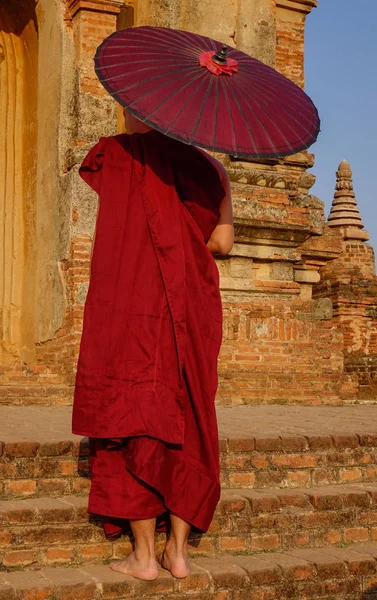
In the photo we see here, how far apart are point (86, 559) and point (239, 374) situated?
4.47 meters

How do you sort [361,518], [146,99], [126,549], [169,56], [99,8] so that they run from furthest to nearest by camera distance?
[99,8]
[361,518]
[126,549]
[169,56]
[146,99]

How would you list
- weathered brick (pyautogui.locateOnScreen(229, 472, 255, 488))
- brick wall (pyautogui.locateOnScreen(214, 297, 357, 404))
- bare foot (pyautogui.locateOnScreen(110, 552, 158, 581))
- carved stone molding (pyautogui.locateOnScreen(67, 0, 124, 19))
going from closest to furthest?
bare foot (pyautogui.locateOnScreen(110, 552, 158, 581)) → weathered brick (pyautogui.locateOnScreen(229, 472, 255, 488)) → carved stone molding (pyautogui.locateOnScreen(67, 0, 124, 19)) → brick wall (pyautogui.locateOnScreen(214, 297, 357, 404))

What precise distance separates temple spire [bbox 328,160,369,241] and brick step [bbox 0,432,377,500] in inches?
445

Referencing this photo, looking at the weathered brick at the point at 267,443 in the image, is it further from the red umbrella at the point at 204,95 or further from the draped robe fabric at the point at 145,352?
the red umbrella at the point at 204,95

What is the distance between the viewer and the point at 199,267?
142 inches

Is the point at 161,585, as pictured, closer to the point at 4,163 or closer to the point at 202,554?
the point at 202,554

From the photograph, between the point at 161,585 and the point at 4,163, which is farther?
the point at 4,163

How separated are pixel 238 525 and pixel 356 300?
10316 millimetres

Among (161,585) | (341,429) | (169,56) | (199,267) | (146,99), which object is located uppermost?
(169,56)

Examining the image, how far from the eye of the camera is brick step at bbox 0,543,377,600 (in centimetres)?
336

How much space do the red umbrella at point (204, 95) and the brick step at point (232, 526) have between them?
61.2 inches

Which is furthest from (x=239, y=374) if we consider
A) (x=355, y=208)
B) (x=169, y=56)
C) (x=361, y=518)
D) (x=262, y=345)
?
(x=355, y=208)

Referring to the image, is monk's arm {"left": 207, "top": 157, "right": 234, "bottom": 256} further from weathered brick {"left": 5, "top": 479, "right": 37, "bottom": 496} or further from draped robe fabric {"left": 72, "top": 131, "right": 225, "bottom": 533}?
weathered brick {"left": 5, "top": 479, "right": 37, "bottom": 496}

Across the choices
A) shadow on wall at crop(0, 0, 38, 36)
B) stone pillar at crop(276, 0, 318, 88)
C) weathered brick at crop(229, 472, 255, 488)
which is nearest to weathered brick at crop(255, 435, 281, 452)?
weathered brick at crop(229, 472, 255, 488)
